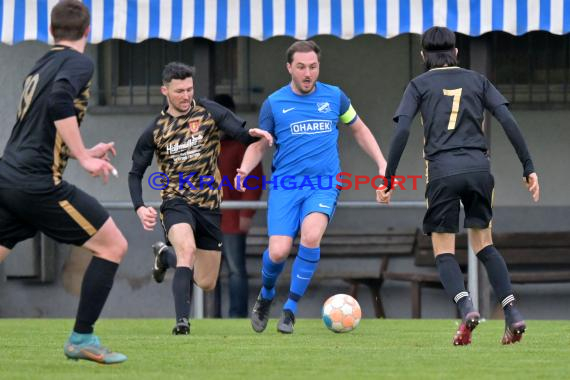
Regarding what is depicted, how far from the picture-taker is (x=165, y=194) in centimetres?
989

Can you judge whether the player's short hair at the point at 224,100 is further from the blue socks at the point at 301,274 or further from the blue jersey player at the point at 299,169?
the blue socks at the point at 301,274

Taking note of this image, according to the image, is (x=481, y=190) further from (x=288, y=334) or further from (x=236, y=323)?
(x=236, y=323)

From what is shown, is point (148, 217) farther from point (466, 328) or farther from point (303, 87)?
point (466, 328)

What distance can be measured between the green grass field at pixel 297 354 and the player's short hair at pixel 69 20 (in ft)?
5.23

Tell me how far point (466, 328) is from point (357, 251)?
21.5ft

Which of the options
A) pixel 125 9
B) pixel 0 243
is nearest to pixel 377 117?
pixel 125 9

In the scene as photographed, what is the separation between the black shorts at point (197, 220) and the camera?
31.9 ft

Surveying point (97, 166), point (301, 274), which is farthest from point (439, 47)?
point (97, 166)

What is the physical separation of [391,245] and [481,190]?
647 centimetres

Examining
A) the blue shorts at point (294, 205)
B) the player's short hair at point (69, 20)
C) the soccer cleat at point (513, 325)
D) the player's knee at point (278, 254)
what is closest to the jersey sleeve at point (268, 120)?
the blue shorts at point (294, 205)

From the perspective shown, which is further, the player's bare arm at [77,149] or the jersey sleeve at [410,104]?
the jersey sleeve at [410,104]

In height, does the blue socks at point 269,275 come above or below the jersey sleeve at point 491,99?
below

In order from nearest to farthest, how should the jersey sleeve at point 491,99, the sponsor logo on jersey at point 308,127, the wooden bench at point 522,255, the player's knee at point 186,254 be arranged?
the jersey sleeve at point 491,99 → the player's knee at point 186,254 → the sponsor logo on jersey at point 308,127 → the wooden bench at point 522,255

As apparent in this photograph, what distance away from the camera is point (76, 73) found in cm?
664
